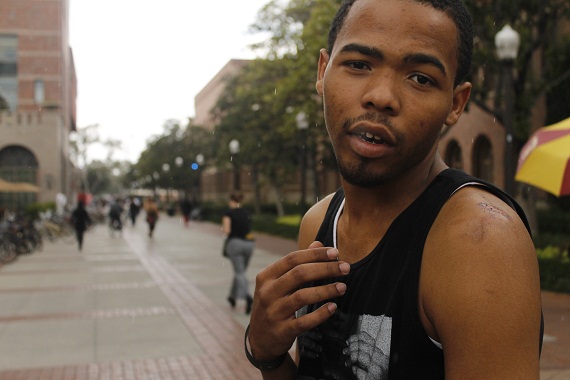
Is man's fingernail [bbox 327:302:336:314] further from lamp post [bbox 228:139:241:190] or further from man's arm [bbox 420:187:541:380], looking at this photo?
lamp post [bbox 228:139:241:190]

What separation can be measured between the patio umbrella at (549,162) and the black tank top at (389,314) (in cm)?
797

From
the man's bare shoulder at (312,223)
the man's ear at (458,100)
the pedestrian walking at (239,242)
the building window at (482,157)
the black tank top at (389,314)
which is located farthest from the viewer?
the building window at (482,157)

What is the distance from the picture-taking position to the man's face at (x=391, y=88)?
124cm

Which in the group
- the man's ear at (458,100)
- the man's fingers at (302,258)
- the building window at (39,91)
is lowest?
the man's fingers at (302,258)

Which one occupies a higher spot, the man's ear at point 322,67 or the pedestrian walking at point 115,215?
the man's ear at point 322,67

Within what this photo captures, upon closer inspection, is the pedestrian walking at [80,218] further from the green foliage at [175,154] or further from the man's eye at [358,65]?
the green foliage at [175,154]

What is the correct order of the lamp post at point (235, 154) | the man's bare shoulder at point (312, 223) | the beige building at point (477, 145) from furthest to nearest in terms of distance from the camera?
1. the lamp post at point (235, 154)
2. the beige building at point (477, 145)
3. the man's bare shoulder at point (312, 223)

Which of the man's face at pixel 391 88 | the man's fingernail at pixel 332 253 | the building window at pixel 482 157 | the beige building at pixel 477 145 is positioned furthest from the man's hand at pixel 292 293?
the building window at pixel 482 157

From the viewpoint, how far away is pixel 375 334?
124 centimetres

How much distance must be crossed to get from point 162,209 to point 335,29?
92040mm

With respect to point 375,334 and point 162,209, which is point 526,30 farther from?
point 162,209

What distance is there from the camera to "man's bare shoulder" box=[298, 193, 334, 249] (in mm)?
1740

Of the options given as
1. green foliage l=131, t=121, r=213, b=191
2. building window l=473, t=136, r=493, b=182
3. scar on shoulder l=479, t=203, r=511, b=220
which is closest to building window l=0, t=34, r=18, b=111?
green foliage l=131, t=121, r=213, b=191

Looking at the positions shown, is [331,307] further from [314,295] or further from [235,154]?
[235,154]
